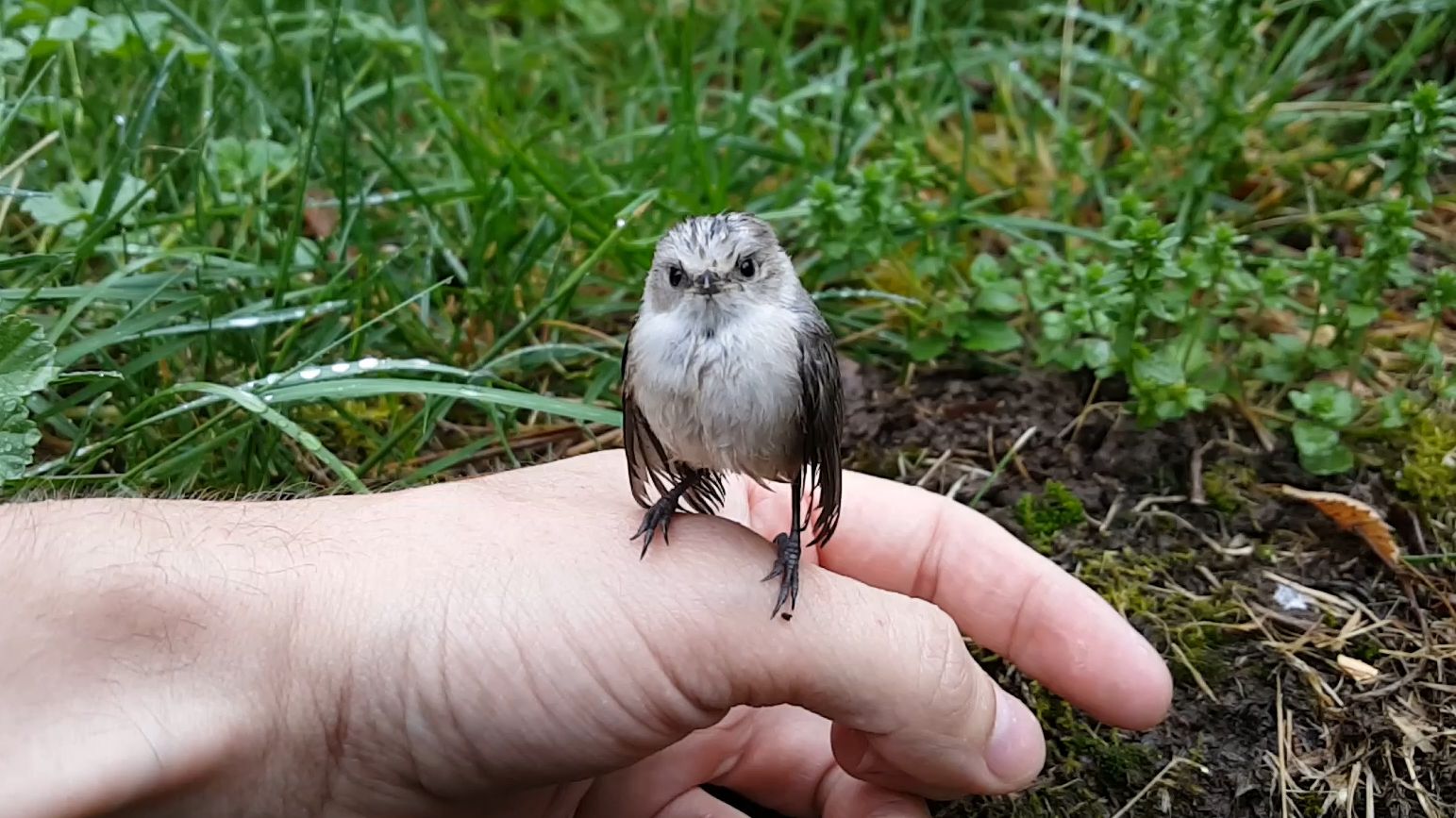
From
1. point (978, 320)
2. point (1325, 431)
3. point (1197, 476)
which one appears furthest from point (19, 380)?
point (1325, 431)

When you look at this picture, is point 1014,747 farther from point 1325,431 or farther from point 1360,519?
point 1325,431

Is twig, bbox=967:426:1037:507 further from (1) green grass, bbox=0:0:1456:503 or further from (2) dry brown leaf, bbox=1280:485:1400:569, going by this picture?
(2) dry brown leaf, bbox=1280:485:1400:569

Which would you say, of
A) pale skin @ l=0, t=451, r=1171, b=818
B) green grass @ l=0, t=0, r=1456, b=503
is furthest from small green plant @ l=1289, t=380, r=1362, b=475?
pale skin @ l=0, t=451, r=1171, b=818

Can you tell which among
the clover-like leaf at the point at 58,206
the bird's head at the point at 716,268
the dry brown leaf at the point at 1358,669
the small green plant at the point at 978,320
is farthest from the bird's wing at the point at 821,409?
the clover-like leaf at the point at 58,206

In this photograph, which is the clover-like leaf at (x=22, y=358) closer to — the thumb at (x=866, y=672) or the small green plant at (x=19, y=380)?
the small green plant at (x=19, y=380)

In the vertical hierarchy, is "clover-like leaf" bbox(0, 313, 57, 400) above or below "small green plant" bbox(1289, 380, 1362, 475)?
above

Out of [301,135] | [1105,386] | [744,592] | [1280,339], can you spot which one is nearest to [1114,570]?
[1105,386]
